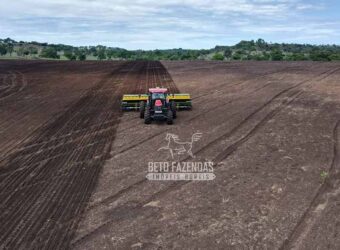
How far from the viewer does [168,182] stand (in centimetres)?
1275

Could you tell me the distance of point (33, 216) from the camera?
10.4 metres

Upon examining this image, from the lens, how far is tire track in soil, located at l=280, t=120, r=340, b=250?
922 centimetres

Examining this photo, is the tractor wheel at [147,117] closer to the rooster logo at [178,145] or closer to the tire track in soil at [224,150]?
the rooster logo at [178,145]

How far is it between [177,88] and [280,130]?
1573 cm

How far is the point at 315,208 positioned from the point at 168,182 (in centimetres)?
458

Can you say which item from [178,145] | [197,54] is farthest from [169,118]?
[197,54]

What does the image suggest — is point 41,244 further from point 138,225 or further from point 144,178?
point 144,178

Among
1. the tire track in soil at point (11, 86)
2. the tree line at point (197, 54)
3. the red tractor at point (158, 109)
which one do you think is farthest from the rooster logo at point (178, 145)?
the tree line at point (197, 54)

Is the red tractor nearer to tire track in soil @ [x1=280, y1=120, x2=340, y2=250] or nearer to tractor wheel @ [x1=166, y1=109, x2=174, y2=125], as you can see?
tractor wheel @ [x1=166, y1=109, x2=174, y2=125]

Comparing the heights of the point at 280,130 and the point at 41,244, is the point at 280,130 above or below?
above

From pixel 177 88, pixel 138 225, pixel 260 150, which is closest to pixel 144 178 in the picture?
pixel 138 225

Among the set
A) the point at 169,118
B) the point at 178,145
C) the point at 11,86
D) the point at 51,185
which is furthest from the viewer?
the point at 11,86

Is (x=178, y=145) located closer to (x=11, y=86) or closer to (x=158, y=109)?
(x=158, y=109)

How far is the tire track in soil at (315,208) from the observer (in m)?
9.22
